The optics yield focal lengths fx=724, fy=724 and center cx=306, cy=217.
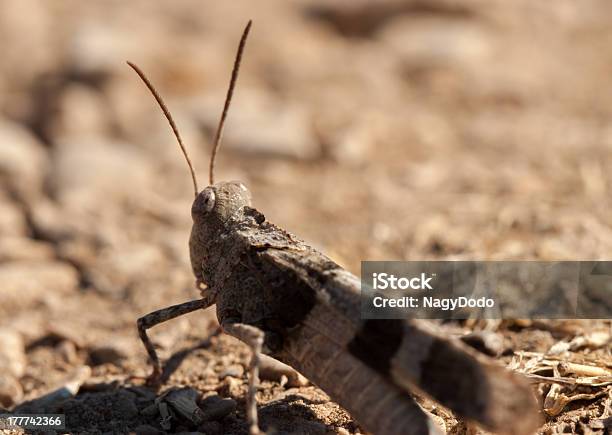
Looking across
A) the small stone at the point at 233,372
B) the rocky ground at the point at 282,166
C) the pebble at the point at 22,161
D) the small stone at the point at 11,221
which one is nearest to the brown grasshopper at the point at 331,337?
the rocky ground at the point at 282,166

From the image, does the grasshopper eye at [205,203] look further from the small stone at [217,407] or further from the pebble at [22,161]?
the pebble at [22,161]

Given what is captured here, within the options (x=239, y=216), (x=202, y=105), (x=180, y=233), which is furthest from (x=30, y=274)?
(x=202, y=105)

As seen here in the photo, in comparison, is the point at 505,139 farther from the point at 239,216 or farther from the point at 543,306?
the point at 239,216

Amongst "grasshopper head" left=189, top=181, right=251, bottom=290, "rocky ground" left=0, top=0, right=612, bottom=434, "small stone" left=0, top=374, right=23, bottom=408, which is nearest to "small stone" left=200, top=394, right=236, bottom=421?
"rocky ground" left=0, top=0, right=612, bottom=434

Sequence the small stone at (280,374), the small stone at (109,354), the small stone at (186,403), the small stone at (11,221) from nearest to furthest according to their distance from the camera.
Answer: the small stone at (186,403), the small stone at (280,374), the small stone at (109,354), the small stone at (11,221)

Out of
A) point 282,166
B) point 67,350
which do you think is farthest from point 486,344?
point 282,166

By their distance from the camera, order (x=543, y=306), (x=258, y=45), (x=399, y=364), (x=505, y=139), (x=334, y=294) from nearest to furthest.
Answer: (x=399, y=364) < (x=334, y=294) < (x=543, y=306) < (x=505, y=139) < (x=258, y=45)

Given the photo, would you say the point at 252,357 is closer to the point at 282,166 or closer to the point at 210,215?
the point at 210,215
